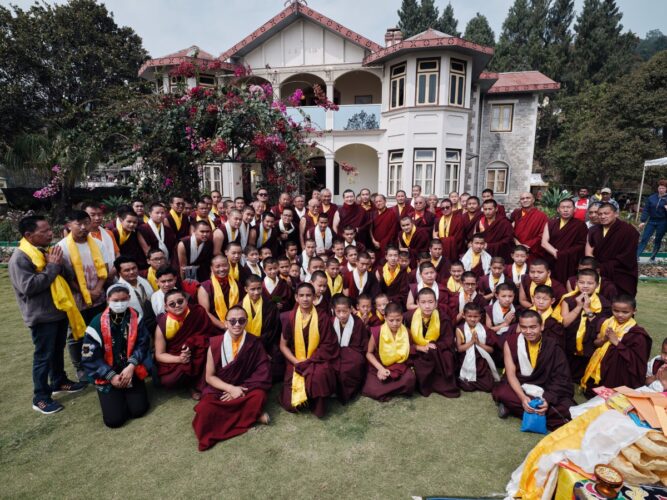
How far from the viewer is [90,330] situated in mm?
3643

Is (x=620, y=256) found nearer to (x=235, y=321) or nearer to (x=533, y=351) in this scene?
(x=533, y=351)

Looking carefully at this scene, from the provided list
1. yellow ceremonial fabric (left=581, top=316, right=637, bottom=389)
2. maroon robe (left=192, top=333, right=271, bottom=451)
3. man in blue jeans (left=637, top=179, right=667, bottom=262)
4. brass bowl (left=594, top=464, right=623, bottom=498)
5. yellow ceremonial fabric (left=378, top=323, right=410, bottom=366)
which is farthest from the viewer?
man in blue jeans (left=637, top=179, right=667, bottom=262)

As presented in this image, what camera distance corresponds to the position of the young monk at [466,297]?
200 inches

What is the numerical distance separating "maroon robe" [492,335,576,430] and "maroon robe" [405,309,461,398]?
484 millimetres

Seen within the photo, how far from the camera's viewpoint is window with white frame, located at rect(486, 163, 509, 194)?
56.5ft

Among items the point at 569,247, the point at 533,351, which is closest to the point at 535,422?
the point at 533,351

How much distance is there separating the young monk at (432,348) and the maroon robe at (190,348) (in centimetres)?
235

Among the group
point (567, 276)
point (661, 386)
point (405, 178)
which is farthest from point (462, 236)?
point (405, 178)

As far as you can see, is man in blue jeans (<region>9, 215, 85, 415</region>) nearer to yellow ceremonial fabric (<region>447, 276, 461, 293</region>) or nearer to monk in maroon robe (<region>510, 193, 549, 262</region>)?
yellow ceremonial fabric (<region>447, 276, 461, 293</region>)

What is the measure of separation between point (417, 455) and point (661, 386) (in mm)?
2228

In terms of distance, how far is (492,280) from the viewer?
17.8ft

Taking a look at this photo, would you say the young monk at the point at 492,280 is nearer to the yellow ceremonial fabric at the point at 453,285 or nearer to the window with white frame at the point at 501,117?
the yellow ceremonial fabric at the point at 453,285

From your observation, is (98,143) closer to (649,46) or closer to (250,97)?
(250,97)

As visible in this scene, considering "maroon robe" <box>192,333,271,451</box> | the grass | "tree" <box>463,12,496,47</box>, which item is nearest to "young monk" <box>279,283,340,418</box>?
the grass
